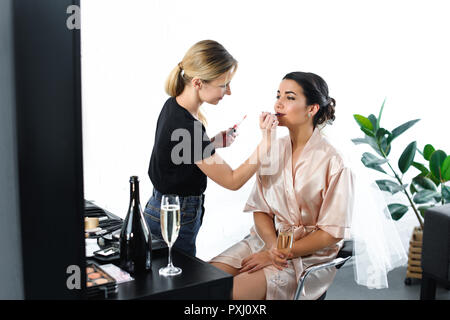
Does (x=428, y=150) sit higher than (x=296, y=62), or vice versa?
(x=296, y=62)

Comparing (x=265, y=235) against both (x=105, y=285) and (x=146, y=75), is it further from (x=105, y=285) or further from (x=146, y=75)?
(x=146, y=75)

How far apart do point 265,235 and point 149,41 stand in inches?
56.3

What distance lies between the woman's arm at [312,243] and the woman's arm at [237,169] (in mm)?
293

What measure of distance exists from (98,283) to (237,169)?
0.73 metres

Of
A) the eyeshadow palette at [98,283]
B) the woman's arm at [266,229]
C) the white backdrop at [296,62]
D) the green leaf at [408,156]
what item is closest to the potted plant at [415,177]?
the green leaf at [408,156]

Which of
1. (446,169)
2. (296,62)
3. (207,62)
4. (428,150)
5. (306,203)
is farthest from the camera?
(296,62)

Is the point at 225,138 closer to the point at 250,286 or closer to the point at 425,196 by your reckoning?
the point at 250,286

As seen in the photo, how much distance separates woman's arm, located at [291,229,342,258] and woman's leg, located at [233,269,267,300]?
141 millimetres

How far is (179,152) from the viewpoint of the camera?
5.01ft

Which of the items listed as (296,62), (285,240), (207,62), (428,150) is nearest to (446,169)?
(428,150)

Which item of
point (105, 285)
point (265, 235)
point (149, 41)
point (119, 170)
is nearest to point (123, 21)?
point (149, 41)

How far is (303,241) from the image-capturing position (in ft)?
5.21

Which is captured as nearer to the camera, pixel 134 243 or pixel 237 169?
pixel 134 243

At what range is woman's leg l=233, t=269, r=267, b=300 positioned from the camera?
149cm
